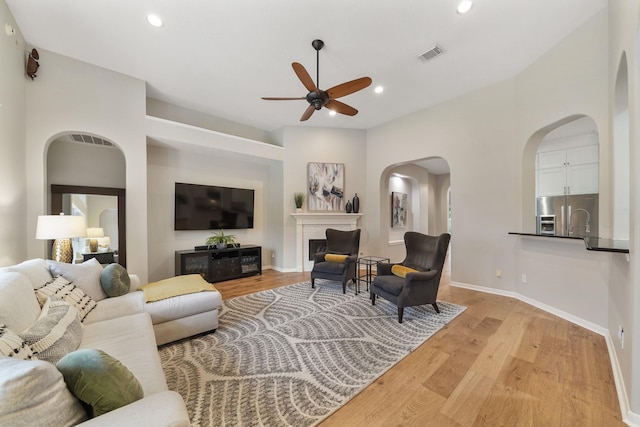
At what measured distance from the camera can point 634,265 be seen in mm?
1510

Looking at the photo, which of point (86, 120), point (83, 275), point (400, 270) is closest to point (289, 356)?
point (400, 270)

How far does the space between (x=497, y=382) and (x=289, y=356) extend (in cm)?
160

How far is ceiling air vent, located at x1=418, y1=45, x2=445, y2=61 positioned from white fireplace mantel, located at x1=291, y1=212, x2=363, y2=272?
3131mm

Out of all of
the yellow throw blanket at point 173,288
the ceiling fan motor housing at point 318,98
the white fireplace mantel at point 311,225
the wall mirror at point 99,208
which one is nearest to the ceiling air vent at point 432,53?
the ceiling fan motor housing at point 318,98

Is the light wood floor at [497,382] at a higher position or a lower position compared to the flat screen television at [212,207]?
lower

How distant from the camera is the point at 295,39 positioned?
280 cm

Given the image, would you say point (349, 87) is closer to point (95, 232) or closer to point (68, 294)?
point (68, 294)

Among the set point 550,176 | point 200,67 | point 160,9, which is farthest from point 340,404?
point 550,176

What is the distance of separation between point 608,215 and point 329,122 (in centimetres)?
432

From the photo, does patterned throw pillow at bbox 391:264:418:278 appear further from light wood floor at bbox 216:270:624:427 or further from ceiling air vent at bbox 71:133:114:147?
ceiling air vent at bbox 71:133:114:147

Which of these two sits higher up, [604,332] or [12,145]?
[12,145]

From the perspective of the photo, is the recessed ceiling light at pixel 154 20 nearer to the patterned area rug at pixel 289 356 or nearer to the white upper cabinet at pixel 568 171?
the patterned area rug at pixel 289 356

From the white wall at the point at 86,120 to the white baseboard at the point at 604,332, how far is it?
4.85 meters

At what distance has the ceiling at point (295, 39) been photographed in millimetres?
2408
